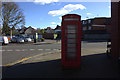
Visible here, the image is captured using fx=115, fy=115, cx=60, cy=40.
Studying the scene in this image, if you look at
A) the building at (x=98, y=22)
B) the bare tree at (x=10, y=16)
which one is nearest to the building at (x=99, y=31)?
the building at (x=98, y=22)

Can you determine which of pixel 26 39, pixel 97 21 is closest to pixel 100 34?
pixel 97 21

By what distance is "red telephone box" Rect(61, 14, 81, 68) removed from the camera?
5.48 m

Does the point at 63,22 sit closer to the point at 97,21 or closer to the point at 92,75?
the point at 92,75

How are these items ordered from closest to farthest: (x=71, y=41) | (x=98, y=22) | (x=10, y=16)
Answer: (x=71, y=41)
(x=10, y=16)
(x=98, y=22)

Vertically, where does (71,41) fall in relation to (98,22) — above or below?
below

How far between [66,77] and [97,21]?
165ft

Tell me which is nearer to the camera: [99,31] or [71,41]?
[71,41]

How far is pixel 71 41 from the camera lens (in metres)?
5.64

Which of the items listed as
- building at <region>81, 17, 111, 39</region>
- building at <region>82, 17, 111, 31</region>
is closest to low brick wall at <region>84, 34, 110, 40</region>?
building at <region>81, 17, 111, 39</region>

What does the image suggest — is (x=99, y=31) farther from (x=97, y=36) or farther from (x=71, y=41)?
(x=71, y=41)

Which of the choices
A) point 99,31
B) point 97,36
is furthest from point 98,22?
point 97,36

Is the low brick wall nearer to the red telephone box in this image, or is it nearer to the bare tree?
the bare tree

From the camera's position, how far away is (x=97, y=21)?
51062 millimetres

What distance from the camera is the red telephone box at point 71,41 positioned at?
18.0ft
